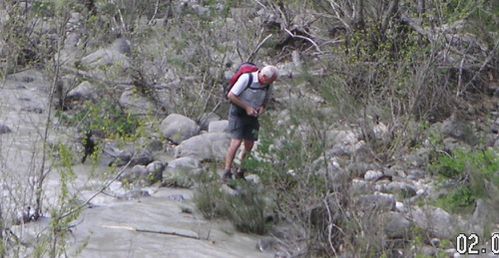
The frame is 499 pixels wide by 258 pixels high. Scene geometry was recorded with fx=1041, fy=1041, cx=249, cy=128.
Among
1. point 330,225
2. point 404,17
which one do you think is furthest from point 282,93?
point 330,225

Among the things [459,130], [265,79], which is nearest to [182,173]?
[265,79]

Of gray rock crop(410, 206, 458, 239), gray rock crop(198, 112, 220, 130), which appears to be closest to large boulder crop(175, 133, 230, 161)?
gray rock crop(198, 112, 220, 130)

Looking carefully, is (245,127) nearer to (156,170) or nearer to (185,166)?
(185,166)

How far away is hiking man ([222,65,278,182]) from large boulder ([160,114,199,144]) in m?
2.48

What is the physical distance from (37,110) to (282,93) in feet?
10.1

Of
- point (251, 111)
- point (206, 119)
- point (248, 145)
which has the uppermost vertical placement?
point (251, 111)

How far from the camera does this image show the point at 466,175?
9.91m

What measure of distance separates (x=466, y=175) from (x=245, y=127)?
217 cm

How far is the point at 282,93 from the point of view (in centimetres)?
1296

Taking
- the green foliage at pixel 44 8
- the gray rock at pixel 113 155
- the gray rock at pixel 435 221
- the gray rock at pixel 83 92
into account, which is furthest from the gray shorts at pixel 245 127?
the green foliage at pixel 44 8

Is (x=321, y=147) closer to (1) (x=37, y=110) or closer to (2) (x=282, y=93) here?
(2) (x=282, y=93)

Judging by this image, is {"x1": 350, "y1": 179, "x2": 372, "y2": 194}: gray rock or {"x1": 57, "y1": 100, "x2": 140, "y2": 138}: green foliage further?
{"x1": 57, "y1": 100, "x2": 140, "y2": 138}: green foliage

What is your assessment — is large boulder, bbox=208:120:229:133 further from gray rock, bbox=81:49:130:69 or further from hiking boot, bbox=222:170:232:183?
hiking boot, bbox=222:170:232:183

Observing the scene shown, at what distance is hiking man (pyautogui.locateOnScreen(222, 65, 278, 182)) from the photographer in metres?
9.84
